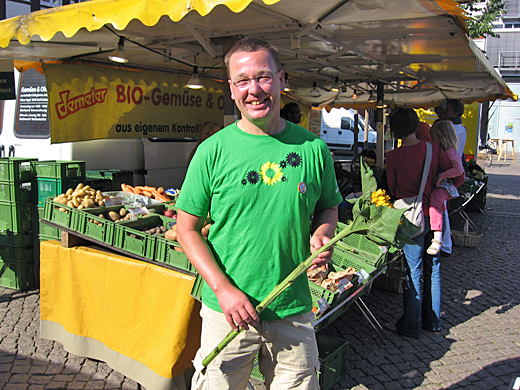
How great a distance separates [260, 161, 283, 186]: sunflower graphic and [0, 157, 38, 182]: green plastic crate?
3980mm

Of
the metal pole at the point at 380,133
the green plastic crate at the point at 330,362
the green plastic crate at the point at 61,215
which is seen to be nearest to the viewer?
the green plastic crate at the point at 330,362

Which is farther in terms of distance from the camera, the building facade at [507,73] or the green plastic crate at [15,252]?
the building facade at [507,73]

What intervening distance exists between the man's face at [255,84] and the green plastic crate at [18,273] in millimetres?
4245

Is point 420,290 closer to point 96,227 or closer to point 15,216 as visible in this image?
point 96,227

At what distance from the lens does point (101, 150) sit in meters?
6.30

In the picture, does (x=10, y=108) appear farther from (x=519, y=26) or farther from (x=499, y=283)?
(x=519, y=26)

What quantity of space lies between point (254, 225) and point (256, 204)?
0.27ft

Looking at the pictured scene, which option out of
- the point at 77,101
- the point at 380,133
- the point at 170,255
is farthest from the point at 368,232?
the point at 380,133

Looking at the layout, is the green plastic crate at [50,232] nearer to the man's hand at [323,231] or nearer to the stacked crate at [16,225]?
the stacked crate at [16,225]

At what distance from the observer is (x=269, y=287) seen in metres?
1.72

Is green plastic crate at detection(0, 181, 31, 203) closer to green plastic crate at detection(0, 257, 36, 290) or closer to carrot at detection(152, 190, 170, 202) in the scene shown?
green plastic crate at detection(0, 257, 36, 290)

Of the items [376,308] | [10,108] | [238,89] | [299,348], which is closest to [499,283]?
[376,308]

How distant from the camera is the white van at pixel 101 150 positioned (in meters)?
5.84

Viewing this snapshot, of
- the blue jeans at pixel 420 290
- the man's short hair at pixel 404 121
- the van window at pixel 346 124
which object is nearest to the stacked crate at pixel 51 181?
the man's short hair at pixel 404 121
